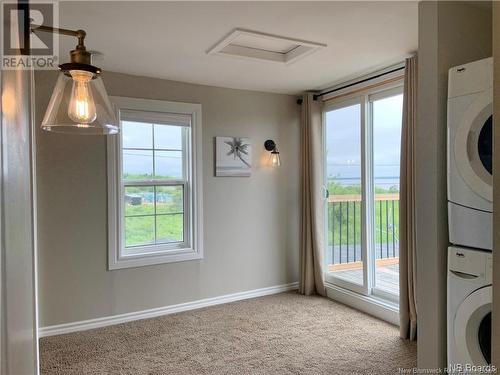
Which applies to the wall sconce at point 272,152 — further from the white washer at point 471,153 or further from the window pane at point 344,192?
the white washer at point 471,153

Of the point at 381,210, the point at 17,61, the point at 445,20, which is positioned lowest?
the point at 381,210

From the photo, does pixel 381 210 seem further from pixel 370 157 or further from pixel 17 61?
pixel 17 61

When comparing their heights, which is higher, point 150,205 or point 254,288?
point 150,205

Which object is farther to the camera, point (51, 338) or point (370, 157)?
point (370, 157)

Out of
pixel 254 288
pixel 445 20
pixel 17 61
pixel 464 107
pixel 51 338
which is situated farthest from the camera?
pixel 254 288

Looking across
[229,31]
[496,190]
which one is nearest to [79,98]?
[229,31]

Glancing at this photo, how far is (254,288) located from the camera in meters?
4.01

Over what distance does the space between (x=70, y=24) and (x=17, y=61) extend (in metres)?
1.02

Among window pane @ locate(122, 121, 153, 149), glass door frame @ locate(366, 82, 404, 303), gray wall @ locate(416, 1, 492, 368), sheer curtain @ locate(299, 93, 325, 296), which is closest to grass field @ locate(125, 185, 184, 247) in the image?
window pane @ locate(122, 121, 153, 149)

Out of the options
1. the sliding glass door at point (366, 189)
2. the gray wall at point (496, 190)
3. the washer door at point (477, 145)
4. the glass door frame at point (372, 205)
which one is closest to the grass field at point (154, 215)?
the sliding glass door at point (366, 189)

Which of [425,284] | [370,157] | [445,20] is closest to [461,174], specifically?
[425,284]

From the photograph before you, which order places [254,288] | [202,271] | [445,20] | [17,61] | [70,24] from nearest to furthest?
1. [17,61]
2. [445,20]
3. [70,24]
4. [202,271]
5. [254,288]

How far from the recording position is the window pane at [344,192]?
12.0ft

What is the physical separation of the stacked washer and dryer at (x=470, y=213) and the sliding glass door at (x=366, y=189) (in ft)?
4.40
